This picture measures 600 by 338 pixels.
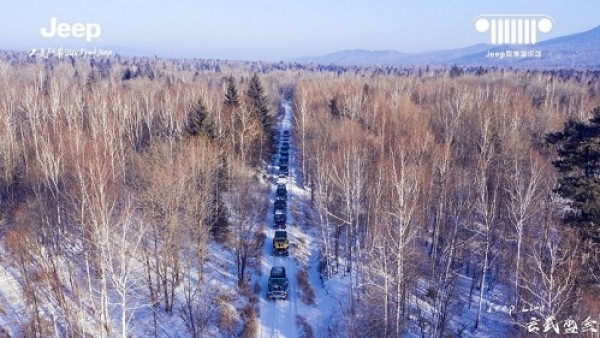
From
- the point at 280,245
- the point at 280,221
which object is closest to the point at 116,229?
the point at 280,245

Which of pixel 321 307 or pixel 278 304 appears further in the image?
pixel 321 307

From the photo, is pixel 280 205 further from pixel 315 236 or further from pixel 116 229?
pixel 116 229

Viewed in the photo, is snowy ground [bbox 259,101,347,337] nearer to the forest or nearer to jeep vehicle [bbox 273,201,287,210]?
the forest

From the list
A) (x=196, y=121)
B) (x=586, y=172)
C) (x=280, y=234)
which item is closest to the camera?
(x=586, y=172)

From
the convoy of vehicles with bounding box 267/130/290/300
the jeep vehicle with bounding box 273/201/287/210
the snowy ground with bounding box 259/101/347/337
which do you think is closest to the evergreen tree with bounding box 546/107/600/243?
the snowy ground with bounding box 259/101/347/337

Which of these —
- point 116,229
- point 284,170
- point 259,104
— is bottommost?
point 116,229

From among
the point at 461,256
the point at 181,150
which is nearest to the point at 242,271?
the point at 181,150
